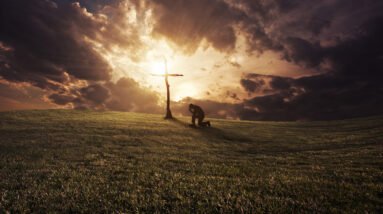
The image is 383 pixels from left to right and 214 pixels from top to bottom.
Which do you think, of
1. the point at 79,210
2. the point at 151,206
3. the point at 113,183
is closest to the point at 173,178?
the point at 113,183

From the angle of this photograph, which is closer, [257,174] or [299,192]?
[299,192]

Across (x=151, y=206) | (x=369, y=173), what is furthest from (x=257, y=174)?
(x=151, y=206)

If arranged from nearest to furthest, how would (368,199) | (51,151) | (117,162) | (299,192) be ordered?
(368,199) → (299,192) → (117,162) → (51,151)

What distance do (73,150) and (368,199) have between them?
61.8 feet

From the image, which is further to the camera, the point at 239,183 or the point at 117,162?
the point at 117,162

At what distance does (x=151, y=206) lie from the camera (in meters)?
7.06

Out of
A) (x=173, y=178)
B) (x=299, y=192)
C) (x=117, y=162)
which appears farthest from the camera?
(x=117, y=162)

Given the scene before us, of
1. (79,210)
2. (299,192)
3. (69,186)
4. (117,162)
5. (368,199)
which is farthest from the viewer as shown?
(117,162)

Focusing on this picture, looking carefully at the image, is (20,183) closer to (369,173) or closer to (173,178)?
(173,178)

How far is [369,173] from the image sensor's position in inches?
448

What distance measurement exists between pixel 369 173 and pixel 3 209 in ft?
52.0

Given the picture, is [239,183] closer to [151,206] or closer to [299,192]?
[299,192]

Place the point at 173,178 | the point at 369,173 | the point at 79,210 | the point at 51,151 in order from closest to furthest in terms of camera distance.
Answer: the point at 79,210, the point at 173,178, the point at 369,173, the point at 51,151

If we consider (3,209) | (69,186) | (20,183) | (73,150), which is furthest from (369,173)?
(73,150)
